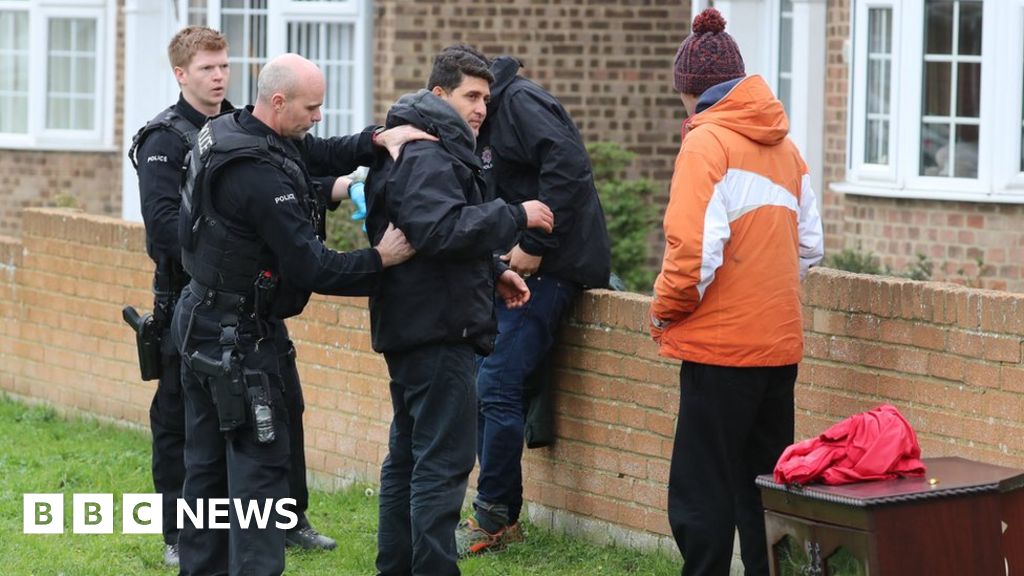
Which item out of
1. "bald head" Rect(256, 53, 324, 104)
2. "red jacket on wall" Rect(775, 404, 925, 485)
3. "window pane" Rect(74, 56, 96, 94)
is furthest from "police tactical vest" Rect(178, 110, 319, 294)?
"window pane" Rect(74, 56, 96, 94)

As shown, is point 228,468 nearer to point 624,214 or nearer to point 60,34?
point 624,214

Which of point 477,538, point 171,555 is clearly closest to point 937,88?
point 477,538

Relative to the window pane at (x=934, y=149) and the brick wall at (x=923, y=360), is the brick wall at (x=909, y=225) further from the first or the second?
the brick wall at (x=923, y=360)

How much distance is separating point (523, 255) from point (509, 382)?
0.52 meters

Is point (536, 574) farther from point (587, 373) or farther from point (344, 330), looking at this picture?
point (344, 330)

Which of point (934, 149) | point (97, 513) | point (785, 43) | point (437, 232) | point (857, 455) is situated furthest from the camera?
point (785, 43)

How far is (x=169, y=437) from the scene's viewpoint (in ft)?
23.3

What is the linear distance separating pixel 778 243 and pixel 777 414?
23.8 inches

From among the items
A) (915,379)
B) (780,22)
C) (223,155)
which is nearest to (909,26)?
(780,22)

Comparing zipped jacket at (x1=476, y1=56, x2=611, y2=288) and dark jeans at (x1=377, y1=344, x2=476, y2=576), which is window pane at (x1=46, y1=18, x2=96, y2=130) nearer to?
zipped jacket at (x1=476, y1=56, x2=611, y2=288)

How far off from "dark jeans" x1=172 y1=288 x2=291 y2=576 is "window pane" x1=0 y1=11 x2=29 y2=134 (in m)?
13.0

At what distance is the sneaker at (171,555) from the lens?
23.0 feet

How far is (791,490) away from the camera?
5.28m

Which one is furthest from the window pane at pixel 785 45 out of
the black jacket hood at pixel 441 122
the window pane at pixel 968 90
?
the black jacket hood at pixel 441 122
